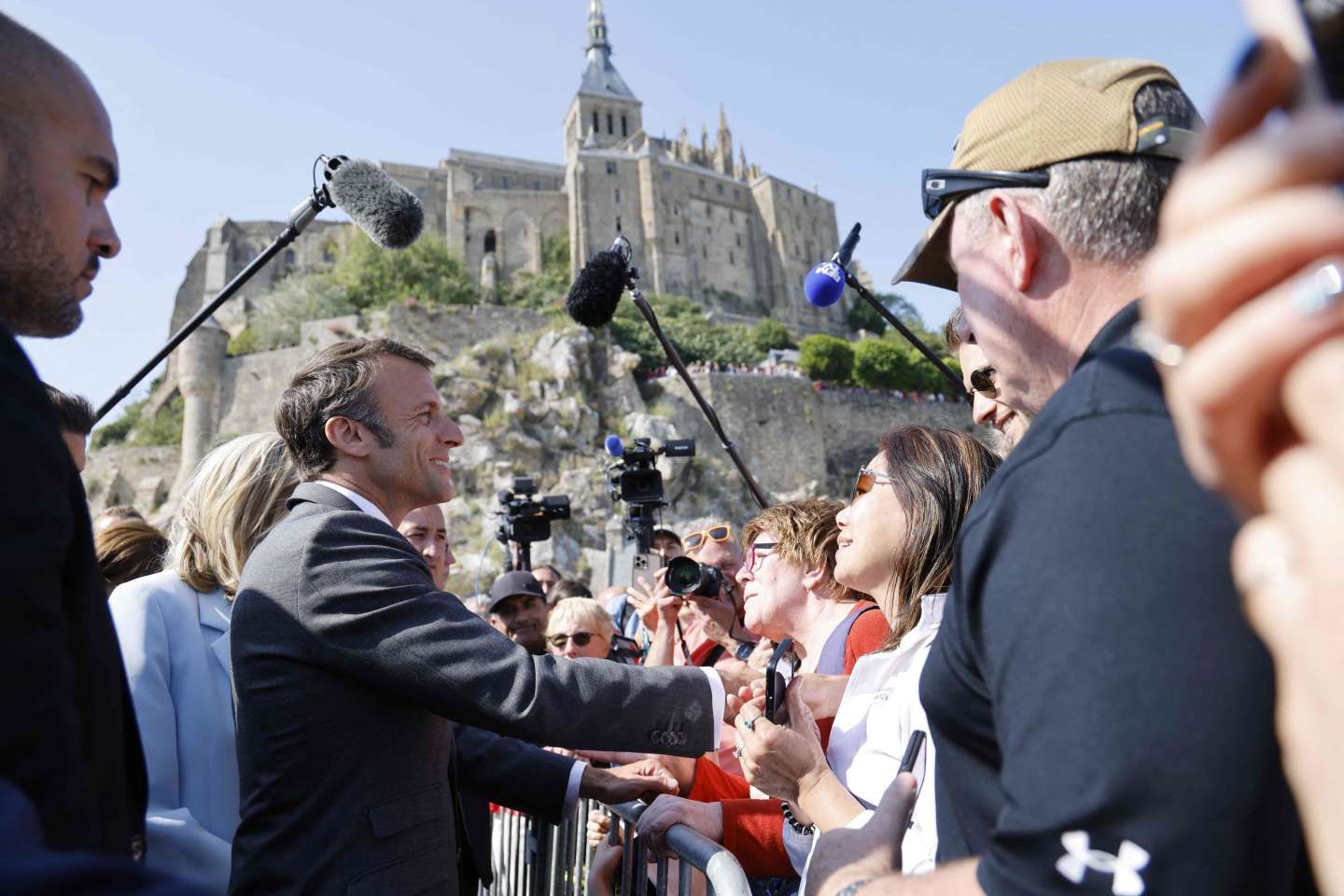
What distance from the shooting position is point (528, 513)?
6.78 metres

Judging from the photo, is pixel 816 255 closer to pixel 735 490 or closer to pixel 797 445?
pixel 797 445

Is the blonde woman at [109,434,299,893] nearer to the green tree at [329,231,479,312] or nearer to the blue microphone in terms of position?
the blue microphone

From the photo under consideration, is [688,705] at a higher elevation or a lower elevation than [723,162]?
lower

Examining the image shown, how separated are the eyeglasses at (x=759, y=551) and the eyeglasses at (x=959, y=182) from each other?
7.26ft

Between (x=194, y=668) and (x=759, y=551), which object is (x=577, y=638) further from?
(x=194, y=668)

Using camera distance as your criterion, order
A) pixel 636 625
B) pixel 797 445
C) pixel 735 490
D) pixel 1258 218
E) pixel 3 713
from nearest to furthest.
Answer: pixel 1258 218
pixel 3 713
pixel 636 625
pixel 735 490
pixel 797 445

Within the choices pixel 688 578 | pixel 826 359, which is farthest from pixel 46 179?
pixel 826 359

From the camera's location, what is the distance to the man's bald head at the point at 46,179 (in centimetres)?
152

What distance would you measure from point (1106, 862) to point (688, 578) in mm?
2526

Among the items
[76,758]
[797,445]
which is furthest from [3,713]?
[797,445]

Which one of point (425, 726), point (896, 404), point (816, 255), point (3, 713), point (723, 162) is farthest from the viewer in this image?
point (723, 162)

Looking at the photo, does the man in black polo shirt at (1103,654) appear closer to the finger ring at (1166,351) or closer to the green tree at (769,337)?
the finger ring at (1166,351)

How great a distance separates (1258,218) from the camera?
0.52m

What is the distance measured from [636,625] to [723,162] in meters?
75.5
